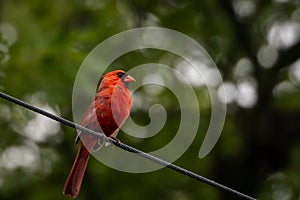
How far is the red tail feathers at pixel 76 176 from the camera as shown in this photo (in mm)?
5832

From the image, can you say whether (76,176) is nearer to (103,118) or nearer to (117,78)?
(103,118)

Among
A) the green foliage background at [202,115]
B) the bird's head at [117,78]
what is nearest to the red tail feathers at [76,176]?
the bird's head at [117,78]

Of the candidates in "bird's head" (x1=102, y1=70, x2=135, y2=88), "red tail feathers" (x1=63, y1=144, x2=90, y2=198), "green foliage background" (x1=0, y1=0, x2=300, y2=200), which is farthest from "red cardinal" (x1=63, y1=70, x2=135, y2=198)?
"green foliage background" (x1=0, y1=0, x2=300, y2=200)

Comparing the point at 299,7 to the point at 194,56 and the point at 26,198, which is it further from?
the point at 26,198

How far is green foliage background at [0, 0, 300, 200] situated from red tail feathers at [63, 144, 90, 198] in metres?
2.29

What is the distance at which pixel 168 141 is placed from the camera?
9148mm

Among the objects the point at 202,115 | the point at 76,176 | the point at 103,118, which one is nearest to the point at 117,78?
the point at 103,118

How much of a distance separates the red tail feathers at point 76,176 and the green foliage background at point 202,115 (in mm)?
2290

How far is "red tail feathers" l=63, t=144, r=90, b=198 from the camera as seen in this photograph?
5.83 metres

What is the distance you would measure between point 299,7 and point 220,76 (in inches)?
58.5

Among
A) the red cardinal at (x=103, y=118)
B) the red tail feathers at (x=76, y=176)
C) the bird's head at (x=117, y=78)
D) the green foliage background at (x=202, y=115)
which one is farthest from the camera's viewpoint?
the green foliage background at (x=202, y=115)

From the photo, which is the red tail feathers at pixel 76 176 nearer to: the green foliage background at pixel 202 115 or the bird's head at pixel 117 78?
the bird's head at pixel 117 78

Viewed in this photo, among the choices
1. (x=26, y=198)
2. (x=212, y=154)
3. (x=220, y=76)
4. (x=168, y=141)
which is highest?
(x=220, y=76)

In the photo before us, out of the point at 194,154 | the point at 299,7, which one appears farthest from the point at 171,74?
the point at 299,7
